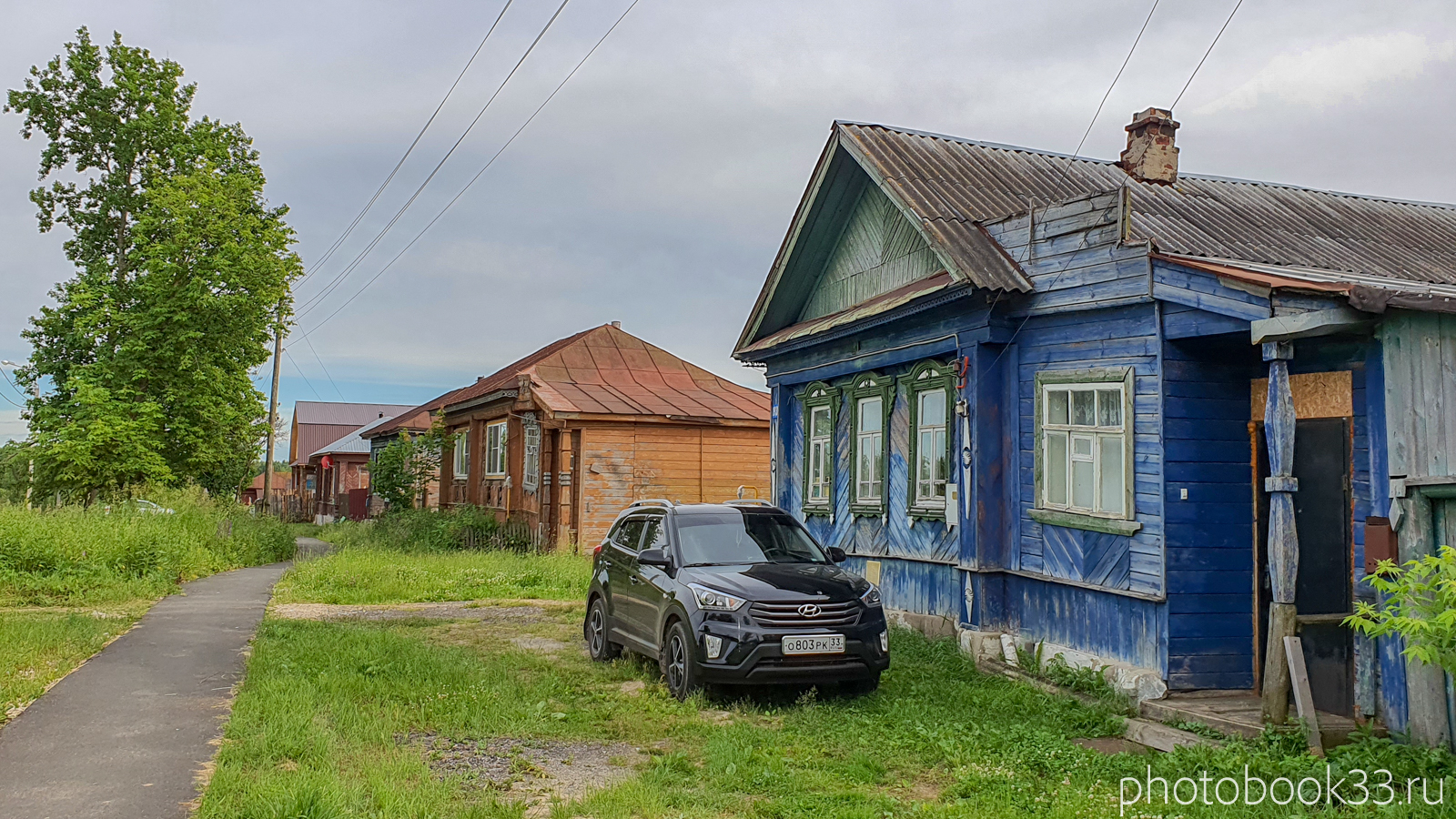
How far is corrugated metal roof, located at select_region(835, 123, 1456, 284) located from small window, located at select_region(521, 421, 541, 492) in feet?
40.9

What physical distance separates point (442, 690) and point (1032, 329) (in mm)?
6209

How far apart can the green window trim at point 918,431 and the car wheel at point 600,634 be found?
11.9 feet

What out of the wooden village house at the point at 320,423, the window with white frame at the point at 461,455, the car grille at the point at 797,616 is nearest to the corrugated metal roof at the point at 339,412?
the wooden village house at the point at 320,423

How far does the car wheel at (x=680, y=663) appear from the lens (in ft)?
27.3

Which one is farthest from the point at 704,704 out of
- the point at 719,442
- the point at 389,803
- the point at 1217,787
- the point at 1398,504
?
the point at 719,442

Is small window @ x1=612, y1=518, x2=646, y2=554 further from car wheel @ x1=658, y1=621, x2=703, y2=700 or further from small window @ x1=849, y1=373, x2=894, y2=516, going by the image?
small window @ x1=849, y1=373, x2=894, y2=516

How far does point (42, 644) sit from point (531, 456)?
13.8 meters

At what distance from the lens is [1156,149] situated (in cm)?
1241

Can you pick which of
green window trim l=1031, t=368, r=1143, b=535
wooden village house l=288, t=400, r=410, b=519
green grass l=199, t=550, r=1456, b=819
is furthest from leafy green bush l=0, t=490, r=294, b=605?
wooden village house l=288, t=400, r=410, b=519

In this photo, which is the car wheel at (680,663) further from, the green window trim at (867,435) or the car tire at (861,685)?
the green window trim at (867,435)

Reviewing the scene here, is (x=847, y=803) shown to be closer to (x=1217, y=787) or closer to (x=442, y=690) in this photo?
(x=1217, y=787)

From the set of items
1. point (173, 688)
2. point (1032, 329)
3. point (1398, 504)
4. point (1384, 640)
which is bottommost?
point (173, 688)

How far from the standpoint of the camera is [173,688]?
28.8ft

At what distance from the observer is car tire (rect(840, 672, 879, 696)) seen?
8.52 metres
